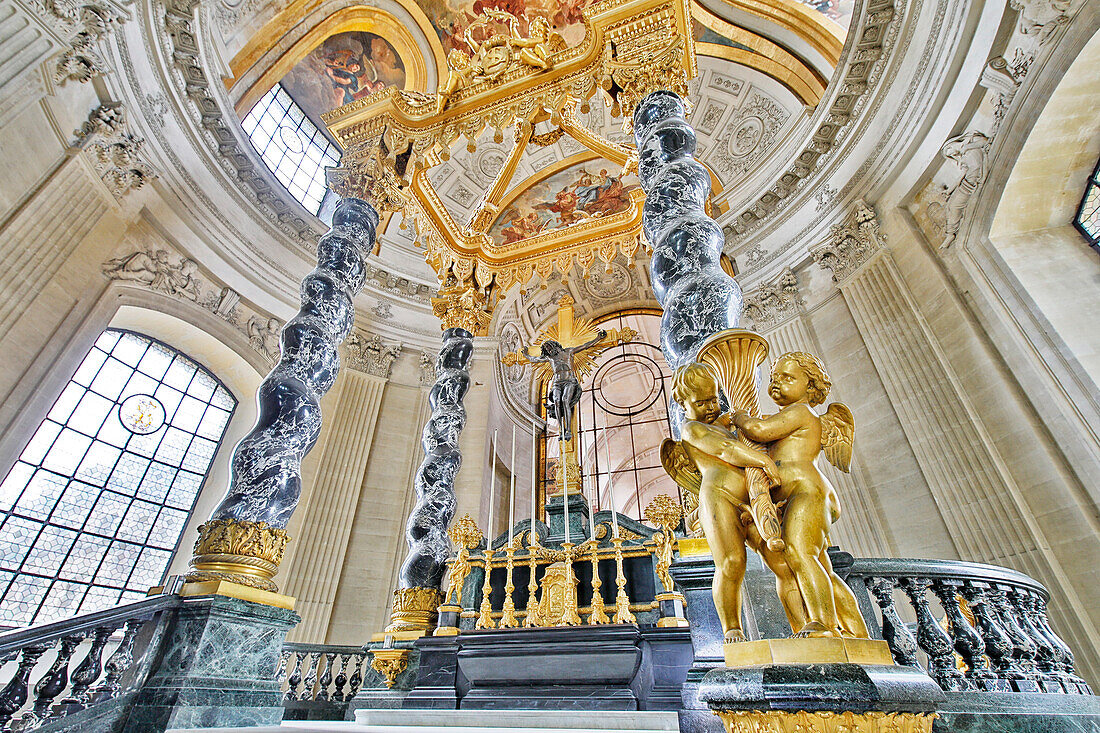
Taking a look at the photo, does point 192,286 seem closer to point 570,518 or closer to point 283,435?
point 283,435

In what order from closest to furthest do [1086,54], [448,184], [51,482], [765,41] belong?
[1086,54] → [51,482] → [765,41] → [448,184]

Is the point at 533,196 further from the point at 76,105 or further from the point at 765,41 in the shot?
the point at 76,105

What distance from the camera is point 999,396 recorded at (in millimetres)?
4660

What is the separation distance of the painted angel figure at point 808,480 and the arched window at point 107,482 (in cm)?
758

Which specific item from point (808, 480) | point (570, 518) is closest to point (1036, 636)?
point (808, 480)

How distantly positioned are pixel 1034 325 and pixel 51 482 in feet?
34.7

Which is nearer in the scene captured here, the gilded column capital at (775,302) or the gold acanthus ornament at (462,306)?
the gold acanthus ornament at (462,306)

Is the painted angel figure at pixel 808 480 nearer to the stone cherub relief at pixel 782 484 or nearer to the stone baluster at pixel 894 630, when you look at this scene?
the stone cherub relief at pixel 782 484

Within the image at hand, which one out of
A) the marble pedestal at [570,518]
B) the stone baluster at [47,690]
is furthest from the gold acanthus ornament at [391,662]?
the stone baluster at [47,690]

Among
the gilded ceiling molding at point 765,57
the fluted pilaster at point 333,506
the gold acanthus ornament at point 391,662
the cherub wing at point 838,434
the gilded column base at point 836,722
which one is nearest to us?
the gilded column base at point 836,722

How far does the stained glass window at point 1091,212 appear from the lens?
192 inches

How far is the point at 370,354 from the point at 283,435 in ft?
17.7

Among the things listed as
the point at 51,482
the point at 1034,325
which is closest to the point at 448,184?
the point at 51,482

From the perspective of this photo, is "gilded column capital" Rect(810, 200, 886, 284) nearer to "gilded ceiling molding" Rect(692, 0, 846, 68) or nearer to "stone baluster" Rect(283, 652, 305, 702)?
"gilded ceiling molding" Rect(692, 0, 846, 68)
